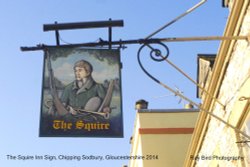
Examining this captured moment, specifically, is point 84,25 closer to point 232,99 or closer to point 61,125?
point 61,125

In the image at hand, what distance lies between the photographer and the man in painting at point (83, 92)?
273 inches

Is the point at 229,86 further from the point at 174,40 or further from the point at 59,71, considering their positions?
the point at 59,71

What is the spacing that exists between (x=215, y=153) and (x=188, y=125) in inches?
333

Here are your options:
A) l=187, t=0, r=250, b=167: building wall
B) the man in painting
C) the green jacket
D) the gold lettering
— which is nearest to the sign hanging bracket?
the man in painting

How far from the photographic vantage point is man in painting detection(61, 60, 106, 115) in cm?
693

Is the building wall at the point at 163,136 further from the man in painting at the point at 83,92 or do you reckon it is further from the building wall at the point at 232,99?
the man in painting at the point at 83,92

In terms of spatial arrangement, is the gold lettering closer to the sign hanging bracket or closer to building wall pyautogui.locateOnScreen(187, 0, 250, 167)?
the sign hanging bracket

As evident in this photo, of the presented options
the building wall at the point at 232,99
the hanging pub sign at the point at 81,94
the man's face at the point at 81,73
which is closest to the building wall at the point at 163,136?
the building wall at the point at 232,99

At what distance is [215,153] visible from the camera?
8.59 m

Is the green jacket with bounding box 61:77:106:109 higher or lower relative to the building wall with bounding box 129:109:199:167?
higher

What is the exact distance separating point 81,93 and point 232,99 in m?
2.83

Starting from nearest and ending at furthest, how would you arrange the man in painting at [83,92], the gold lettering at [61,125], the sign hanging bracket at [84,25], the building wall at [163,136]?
the sign hanging bracket at [84,25] → the gold lettering at [61,125] → the man in painting at [83,92] → the building wall at [163,136]

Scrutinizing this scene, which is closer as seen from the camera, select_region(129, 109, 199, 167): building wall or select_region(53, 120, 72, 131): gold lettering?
select_region(53, 120, 72, 131): gold lettering

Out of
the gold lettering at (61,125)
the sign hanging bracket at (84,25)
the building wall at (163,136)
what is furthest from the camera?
the building wall at (163,136)
